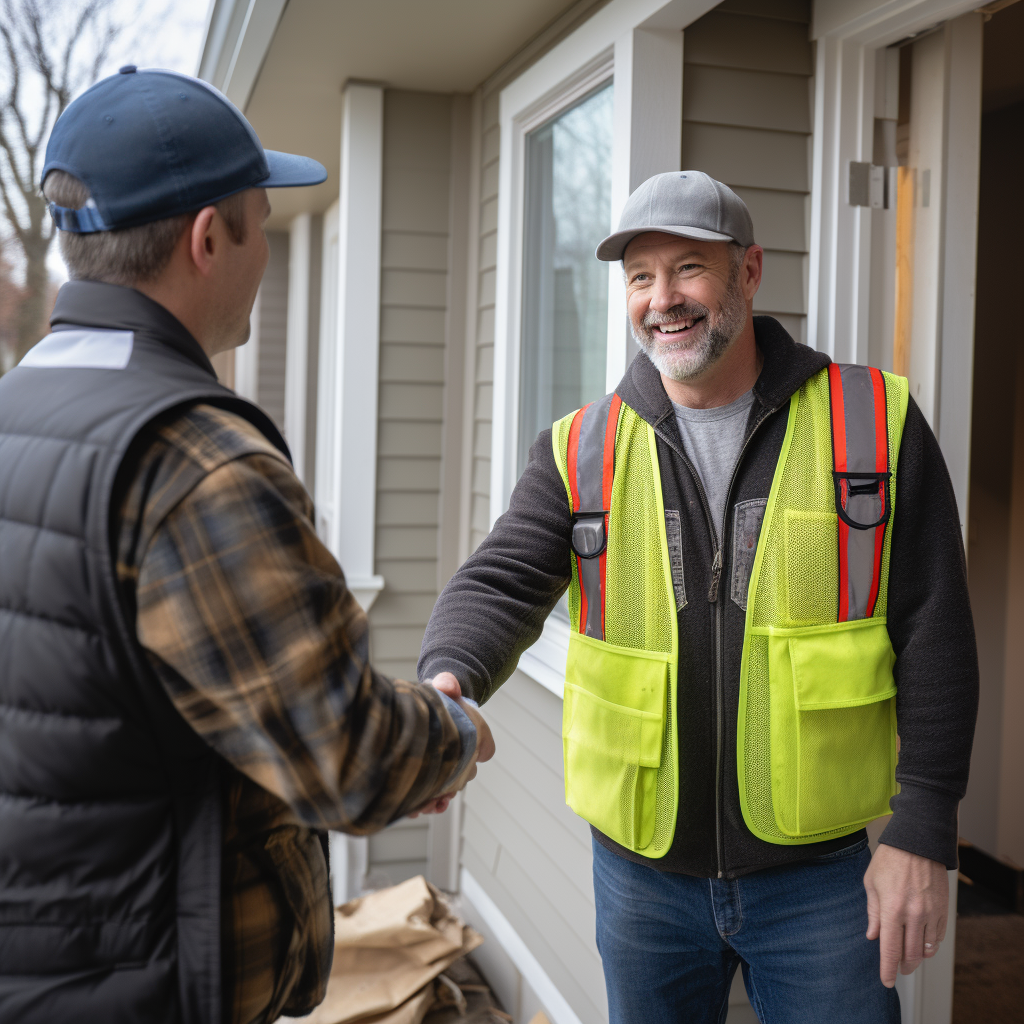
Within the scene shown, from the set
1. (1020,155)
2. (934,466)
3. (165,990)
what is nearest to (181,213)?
(165,990)

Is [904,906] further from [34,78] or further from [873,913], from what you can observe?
[34,78]

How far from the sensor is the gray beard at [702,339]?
5.59 feet

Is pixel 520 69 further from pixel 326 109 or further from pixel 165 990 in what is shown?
pixel 165 990

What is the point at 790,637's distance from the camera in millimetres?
1609

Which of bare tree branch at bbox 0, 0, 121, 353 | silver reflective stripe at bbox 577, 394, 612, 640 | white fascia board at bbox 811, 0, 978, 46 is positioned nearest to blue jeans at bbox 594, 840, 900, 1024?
silver reflective stripe at bbox 577, 394, 612, 640

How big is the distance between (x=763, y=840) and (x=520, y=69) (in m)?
2.52

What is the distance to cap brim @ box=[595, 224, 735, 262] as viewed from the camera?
167cm

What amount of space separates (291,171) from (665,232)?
687 mm

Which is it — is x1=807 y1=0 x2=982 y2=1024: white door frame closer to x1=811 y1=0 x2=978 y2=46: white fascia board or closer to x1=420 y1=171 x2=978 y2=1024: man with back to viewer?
x1=811 y1=0 x2=978 y2=46: white fascia board

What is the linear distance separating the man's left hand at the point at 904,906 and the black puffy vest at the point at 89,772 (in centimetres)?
100

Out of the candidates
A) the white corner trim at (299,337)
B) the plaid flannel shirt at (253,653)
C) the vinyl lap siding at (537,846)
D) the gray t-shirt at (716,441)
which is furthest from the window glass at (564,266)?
the white corner trim at (299,337)

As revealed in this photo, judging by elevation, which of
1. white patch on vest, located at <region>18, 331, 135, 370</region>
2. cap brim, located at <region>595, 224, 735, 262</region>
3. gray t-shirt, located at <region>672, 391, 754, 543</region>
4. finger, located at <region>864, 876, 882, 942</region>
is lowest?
finger, located at <region>864, 876, 882, 942</region>

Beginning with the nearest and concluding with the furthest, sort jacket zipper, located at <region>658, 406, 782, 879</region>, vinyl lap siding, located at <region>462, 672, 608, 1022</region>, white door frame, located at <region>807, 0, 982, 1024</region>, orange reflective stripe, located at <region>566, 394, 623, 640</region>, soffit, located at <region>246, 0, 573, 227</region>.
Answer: jacket zipper, located at <region>658, 406, 782, 879</region>, orange reflective stripe, located at <region>566, 394, 623, 640</region>, white door frame, located at <region>807, 0, 982, 1024</region>, vinyl lap siding, located at <region>462, 672, 608, 1022</region>, soffit, located at <region>246, 0, 573, 227</region>

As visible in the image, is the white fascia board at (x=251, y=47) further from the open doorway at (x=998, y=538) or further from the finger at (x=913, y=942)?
the finger at (x=913, y=942)
